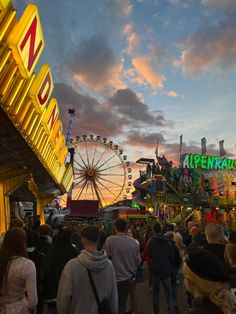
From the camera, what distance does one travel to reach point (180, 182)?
142 ft

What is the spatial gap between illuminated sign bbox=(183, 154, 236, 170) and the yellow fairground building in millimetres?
48598

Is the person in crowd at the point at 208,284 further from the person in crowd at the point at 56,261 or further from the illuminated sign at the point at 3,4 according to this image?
the illuminated sign at the point at 3,4

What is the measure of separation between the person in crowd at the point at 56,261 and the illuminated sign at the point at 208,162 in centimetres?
6016

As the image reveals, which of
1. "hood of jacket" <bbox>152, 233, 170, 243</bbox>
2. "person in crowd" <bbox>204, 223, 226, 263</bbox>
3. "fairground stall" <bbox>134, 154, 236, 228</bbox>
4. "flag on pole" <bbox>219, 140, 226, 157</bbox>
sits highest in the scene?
"flag on pole" <bbox>219, 140, 226, 157</bbox>

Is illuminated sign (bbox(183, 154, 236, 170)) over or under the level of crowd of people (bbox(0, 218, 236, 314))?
over

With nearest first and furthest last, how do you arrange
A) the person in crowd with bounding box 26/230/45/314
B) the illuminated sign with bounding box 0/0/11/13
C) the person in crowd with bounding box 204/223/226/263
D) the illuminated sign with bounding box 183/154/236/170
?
1. the person in crowd with bounding box 204/223/226/263
2. the person in crowd with bounding box 26/230/45/314
3. the illuminated sign with bounding box 0/0/11/13
4. the illuminated sign with bounding box 183/154/236/170

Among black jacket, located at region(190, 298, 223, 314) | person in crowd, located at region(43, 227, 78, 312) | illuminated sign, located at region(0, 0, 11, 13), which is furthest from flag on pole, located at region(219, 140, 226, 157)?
black jacket, located at region(190, 298, 223, 314)

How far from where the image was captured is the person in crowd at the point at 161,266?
7.10 m

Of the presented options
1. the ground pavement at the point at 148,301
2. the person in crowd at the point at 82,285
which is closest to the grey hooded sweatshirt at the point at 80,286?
the person in crowd at the point at 82,285

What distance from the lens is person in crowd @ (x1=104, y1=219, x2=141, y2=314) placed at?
235 inches

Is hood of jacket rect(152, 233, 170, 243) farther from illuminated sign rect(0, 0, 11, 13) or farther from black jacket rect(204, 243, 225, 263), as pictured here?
illuminated sign rect(0, 0, 11, 13)

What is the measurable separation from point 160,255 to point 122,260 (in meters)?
1.43

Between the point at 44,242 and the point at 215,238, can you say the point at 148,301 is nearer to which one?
the point at 44,242

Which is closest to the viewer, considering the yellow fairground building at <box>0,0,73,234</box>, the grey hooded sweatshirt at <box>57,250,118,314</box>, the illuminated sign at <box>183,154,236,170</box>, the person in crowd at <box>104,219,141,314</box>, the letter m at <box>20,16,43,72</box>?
the grey hooded sweatshirt at <box>57,250,118,314</box>
